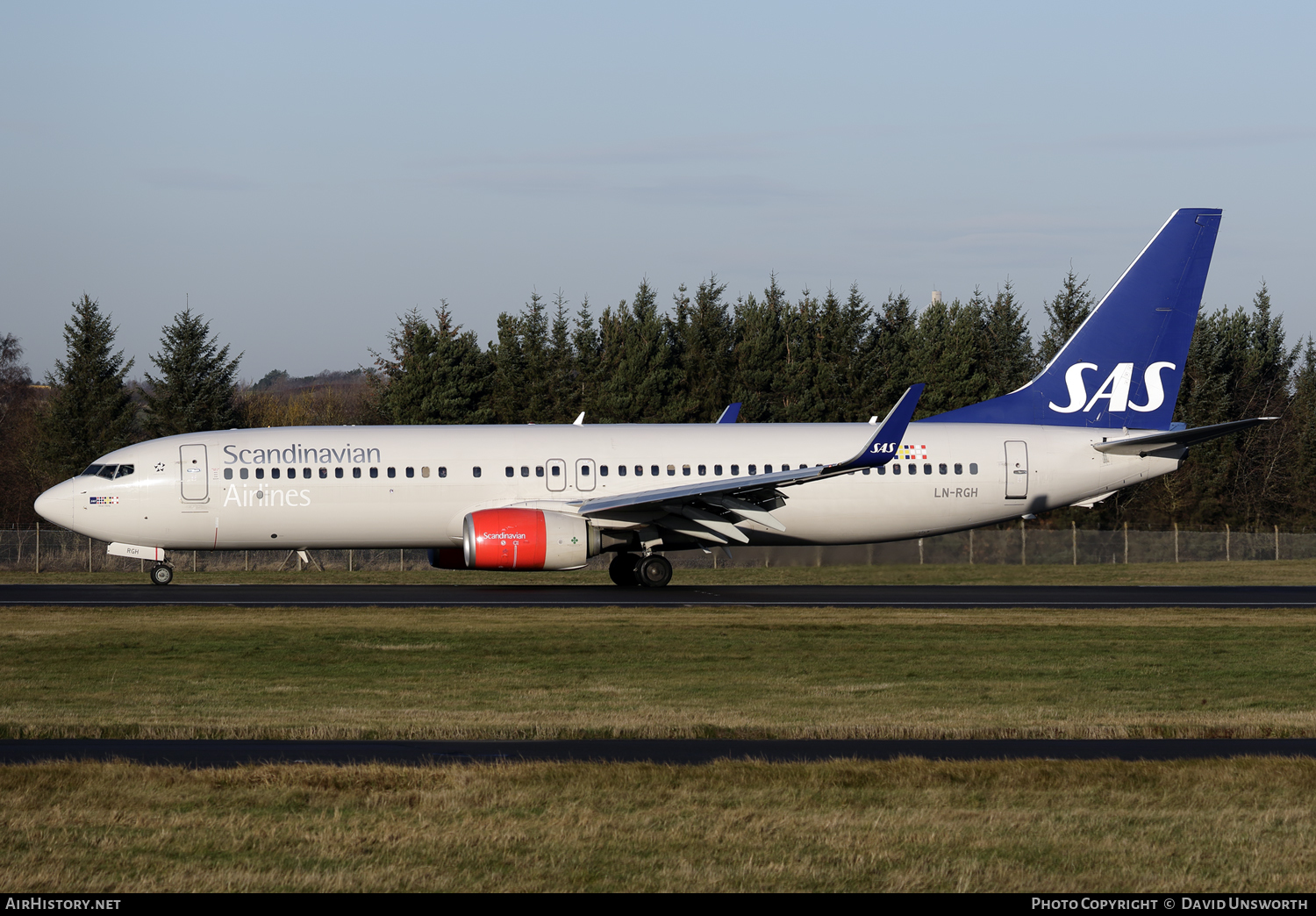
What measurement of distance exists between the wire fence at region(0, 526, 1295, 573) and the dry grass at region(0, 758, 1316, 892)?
32239 millimetres

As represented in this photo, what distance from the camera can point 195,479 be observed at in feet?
107

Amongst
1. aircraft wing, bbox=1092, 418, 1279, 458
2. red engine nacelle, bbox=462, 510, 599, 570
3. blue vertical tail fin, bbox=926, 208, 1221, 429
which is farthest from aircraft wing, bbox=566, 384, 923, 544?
blue vertical tail fin, bbox=926, 208, 1221, 429

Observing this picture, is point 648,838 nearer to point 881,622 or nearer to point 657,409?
point 881,622

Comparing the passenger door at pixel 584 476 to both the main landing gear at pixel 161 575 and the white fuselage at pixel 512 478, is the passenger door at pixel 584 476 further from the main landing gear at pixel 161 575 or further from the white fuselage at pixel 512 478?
the main landing gear at pixel 161 575

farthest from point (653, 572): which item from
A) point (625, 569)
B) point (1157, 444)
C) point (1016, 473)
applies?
point (1157, 444)

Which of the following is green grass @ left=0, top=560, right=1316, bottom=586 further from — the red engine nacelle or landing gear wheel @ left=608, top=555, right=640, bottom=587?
the red engine nacelle

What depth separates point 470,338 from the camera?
71812 millimetres

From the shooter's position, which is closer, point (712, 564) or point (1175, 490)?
point (712, 564)

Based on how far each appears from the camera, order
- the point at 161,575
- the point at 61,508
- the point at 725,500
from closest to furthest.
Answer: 1. the point at 725,500
2. the point at 61,508
3. the point at 161,575

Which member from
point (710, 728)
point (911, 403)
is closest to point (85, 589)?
point (911, 403)

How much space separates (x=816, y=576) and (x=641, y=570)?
9943 millimetres

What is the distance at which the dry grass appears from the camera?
803 cm

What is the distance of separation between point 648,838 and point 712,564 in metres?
37.1

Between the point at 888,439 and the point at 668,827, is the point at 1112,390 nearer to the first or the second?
the point at 888,439
